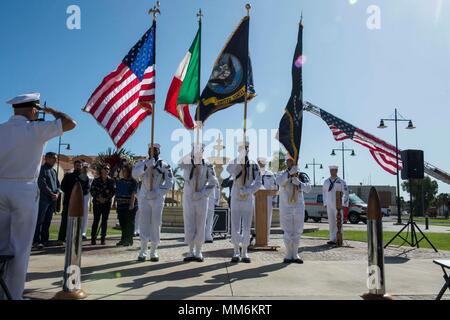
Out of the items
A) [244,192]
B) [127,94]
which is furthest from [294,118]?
[127,94]

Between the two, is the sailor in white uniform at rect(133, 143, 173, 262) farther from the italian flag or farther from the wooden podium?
the wooden podium

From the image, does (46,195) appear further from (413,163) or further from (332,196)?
(413,163)

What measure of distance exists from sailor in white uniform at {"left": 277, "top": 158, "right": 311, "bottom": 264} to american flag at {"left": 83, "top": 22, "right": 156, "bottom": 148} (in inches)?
141

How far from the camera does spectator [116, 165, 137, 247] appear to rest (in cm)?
1017

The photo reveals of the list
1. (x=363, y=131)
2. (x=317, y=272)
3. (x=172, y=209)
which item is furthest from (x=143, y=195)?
(x=363, y=131)

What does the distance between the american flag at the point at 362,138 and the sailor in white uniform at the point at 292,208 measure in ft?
39.4

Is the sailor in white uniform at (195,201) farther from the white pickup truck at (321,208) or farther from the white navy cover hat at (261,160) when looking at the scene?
the white pickup truck at (321,208)

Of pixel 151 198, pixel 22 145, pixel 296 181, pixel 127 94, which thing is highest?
pixel 127 94

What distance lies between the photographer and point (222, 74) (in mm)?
9109

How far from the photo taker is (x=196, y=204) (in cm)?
818

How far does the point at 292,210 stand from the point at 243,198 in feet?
3.73

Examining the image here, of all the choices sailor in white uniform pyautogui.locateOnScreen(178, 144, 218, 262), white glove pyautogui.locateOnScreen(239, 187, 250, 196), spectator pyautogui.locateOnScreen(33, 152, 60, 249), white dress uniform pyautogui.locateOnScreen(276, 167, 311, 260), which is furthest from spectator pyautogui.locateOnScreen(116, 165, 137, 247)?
white dress uniform pyautogui.locateOnScreen(276, 167, 311, 260)

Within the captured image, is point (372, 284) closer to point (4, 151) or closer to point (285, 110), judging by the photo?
point (4, 151)

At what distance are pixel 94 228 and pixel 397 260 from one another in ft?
24.7
